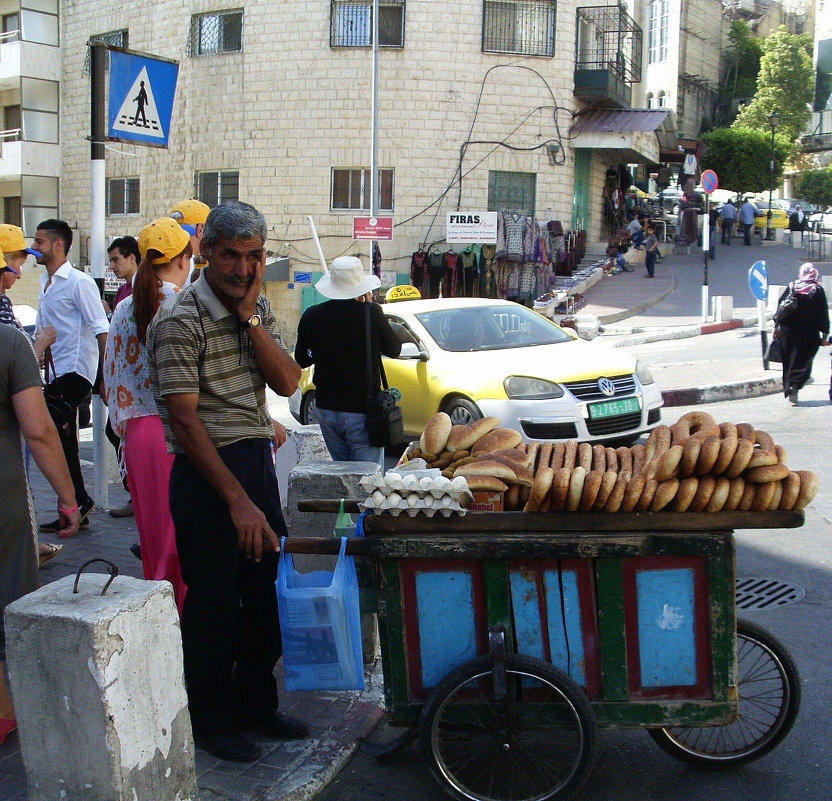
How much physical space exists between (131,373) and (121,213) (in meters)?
24.8

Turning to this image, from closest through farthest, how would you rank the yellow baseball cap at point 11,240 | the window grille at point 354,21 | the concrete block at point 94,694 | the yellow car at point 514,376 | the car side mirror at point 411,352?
the concrete block at point 94,694 < the yellow baseball cap at point 11,240 < the yellow car at point 514,376 < the car side mirror at point 411,352 < the window grille at point 354,21

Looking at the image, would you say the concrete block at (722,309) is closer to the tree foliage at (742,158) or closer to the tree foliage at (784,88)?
the tree foliage at (742,158)

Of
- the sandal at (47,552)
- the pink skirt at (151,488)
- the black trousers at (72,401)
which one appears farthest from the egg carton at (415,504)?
the black trousers at (72,401)

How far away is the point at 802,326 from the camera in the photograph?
1098 cm

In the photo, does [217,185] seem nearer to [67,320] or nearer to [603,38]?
[603,38]

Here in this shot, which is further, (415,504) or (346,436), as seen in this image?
(346,436)

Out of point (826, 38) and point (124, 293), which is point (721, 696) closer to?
point (124, 293)

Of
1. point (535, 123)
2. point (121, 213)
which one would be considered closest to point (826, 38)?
point (535, 123)

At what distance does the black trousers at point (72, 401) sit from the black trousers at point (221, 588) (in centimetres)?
297

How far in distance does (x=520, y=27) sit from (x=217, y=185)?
9124mm

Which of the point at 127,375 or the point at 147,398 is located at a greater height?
the point at 127,375

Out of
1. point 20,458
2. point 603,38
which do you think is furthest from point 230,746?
point 603,38

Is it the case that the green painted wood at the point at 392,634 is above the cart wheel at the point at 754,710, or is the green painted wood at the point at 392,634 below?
above

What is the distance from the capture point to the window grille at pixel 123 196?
2722 centimetres
